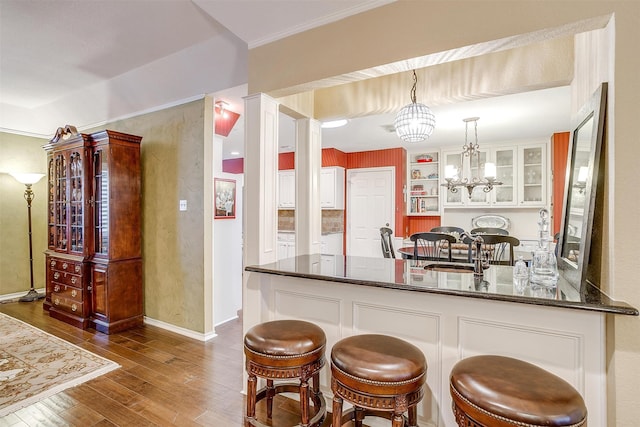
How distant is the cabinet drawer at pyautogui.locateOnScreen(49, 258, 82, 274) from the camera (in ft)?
12.1

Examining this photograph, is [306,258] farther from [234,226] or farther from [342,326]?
[234,226]

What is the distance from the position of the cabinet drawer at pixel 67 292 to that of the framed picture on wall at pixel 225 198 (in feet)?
5.95

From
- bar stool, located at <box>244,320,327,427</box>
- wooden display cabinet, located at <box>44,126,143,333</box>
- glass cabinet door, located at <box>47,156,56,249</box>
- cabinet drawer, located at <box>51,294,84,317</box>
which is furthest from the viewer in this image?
glass cabinet door, located at <box>47,156,56,249</box>

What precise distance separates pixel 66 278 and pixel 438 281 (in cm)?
427

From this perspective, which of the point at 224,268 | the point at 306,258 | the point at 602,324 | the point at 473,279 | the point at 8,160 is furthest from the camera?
the point at 8,160

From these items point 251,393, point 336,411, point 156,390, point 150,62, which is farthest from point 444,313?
point 150,62

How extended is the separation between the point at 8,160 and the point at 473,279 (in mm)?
6308

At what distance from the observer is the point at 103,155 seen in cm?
354

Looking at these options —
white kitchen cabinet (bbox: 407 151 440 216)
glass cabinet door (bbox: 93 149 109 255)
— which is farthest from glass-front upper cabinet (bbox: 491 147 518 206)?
glass cabinet door (bbox: 93 149 109 255)

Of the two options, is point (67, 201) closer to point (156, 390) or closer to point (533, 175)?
point (156, 390)

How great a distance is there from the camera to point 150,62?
3.31m

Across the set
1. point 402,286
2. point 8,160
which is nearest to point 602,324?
point 402,286

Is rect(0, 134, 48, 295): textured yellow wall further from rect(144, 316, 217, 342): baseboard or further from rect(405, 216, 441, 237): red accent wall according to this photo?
rect(405, 216, 441, 237): red accent wall

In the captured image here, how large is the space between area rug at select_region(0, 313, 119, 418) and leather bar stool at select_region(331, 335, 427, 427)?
224 centimetres
